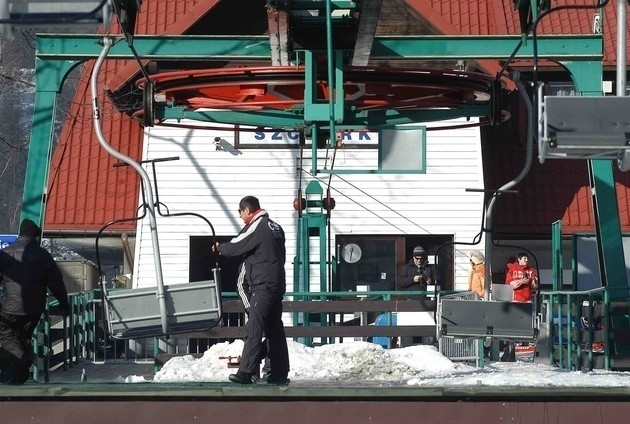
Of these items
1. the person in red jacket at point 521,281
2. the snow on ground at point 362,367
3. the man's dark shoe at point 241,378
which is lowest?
the snow on ground at point 362,367

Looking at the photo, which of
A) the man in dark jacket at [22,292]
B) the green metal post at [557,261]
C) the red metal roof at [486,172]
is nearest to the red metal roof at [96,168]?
the red metal roof at [486,172]

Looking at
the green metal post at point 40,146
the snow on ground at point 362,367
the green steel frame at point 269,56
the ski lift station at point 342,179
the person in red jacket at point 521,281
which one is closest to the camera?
the ski lift station at point 342,179

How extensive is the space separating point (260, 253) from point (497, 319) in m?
2.15

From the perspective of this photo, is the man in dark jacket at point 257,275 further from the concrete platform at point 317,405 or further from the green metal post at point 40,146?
the concrete platform at point 317,405

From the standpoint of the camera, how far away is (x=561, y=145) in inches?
310

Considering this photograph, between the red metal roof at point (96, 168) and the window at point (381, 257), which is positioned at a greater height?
the red metal roof at point (96, 168)

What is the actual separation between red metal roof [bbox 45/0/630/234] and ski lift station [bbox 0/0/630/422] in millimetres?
42

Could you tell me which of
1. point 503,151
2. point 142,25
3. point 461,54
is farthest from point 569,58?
point 142,25

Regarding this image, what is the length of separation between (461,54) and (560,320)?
12.7 ft

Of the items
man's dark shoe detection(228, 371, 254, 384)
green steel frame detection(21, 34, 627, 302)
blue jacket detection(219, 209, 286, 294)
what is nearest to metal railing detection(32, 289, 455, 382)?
green steel frame detection(21, 34, 627, 302)

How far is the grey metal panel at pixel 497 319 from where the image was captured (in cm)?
1170

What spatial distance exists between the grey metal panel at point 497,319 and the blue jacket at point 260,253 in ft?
5.43

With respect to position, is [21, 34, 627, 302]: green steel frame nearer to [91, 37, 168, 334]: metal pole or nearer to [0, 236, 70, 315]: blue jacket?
[0, 236, 70, 315]: blue jacket

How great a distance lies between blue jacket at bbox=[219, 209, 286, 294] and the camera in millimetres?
11586
